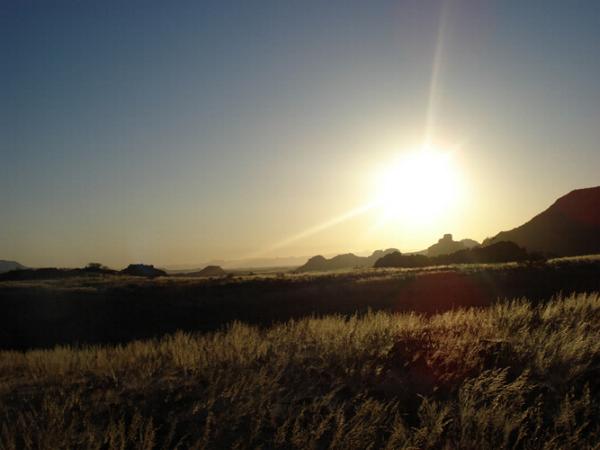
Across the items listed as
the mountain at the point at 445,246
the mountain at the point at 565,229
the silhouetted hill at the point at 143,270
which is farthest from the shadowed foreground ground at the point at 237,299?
the mountain at the point at 445,246

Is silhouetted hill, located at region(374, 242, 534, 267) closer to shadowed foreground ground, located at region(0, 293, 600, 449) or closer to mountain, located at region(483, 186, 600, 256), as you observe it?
mountain, located at region(483, 186, 600, 256)

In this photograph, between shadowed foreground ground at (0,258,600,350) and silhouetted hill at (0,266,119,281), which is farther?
silhouetted hill at (0,266,119,281)

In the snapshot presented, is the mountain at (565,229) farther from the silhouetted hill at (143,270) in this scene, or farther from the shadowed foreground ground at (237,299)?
the silhouetted hill at (143,270)

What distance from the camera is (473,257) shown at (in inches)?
2322

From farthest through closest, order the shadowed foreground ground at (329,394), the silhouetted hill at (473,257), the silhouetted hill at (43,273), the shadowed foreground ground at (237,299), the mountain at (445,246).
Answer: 1. the mountain at (445,246)
2. the silhouetted hill at (43,273)
3. the silhouetted hill at (473,257)
4. the shadowed foreground ground at (237,299)
5. the shadowed foreground ground at (329,394)

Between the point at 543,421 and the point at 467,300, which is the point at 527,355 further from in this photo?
the point at 467,300

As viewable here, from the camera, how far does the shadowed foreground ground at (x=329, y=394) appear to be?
4980mm

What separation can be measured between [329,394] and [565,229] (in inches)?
3125

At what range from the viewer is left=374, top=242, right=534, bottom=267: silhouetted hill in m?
56.0

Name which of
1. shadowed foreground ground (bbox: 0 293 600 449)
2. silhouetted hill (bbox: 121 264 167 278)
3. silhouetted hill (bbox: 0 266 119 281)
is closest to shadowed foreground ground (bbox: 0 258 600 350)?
shadowed foreground ground (bbox: 0 293 600 449)

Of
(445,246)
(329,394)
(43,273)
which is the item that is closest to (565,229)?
(445,246)

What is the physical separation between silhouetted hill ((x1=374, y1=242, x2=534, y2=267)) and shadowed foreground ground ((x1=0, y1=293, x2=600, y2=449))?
160 feet

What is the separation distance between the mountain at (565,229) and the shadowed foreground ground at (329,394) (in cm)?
6716

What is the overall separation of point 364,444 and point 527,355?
158 inches
